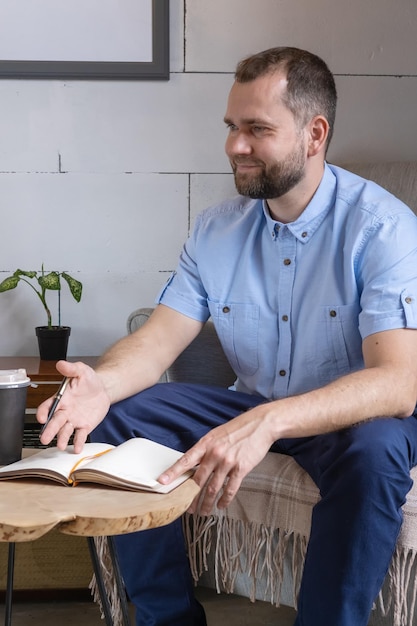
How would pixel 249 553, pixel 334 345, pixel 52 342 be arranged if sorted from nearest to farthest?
pixel 249 553
pixel 334 345
pixel 52 342

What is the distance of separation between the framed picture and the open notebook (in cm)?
142

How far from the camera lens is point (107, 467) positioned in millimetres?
1101

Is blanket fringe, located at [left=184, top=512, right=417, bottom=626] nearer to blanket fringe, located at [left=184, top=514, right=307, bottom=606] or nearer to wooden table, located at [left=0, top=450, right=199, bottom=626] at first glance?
blanket fringe, located at [left=184, top=514, right=307, bottom=606]

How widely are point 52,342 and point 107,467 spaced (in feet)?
3.97

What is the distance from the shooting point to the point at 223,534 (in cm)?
152

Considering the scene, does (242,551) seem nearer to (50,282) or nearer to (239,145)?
(239,145)

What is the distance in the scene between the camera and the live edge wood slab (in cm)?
97

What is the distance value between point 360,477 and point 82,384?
446 millimetres

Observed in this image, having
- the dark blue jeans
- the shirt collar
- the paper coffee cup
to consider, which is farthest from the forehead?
the paper coffee cup

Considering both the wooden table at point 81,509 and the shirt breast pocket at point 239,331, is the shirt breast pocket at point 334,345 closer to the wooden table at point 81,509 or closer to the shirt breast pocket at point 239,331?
the shirt breast pocket at point 239,331

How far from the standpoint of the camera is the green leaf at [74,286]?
231cm

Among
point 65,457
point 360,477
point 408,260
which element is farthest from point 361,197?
point 65,457

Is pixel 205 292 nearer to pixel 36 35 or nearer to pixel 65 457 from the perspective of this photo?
pixel 65 457

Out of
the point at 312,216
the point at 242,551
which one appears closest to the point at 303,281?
the point at 312,216
